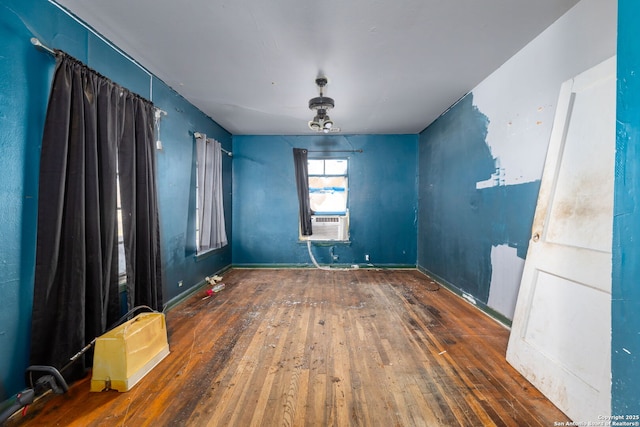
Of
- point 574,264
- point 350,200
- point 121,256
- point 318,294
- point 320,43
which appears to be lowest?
point 318,294

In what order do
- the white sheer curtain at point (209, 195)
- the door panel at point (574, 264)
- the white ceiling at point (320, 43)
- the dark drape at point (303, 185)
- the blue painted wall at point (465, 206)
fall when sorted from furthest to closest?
the dark drape at point (303, 185), the white sheer curtain at point (209, 195), the blue painted wall at point (465, 206), the white ceiling at point (320, 43), the door panel at point (574, 264)

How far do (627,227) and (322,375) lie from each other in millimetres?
1716

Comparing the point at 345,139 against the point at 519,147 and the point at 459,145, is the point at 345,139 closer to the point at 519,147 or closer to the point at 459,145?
the point at 459,145

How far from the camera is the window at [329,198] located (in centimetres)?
460

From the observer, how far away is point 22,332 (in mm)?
1396

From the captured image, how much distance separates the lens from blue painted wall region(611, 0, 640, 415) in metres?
0.90

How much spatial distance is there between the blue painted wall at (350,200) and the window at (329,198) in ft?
0.45

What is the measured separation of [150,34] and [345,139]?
322 centimetres

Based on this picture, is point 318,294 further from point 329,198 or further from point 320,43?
point 320,43

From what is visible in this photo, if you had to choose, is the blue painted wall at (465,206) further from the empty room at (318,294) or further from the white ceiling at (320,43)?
the white ceiling at (320,43)

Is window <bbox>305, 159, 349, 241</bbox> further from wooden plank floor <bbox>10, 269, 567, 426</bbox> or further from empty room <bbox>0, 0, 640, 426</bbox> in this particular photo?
wooden plank floor <bbox>10, 269, 567, 426</bbox>

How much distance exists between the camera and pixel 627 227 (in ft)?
3.04

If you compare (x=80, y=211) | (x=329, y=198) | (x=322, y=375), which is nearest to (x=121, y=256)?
(x=80, y=211)

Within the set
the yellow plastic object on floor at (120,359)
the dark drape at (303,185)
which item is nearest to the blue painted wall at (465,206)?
the dark drape at (303,185)
